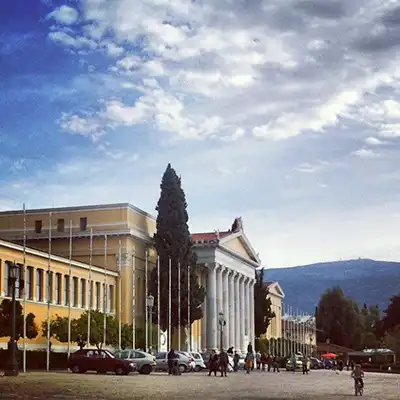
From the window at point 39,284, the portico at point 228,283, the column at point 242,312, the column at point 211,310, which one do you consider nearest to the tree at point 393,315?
the portico at point 228,283

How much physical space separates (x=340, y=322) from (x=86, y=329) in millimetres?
125444

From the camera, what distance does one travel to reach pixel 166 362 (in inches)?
2462

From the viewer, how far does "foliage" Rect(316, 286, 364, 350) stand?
18512 cm

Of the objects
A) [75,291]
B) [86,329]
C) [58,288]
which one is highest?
[58,288]

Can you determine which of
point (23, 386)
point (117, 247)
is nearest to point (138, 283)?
point (117, 247)

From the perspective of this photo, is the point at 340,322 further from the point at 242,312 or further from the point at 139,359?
the point at 139,359

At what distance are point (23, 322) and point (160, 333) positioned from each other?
85.2 feet

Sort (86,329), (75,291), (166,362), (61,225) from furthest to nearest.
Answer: (61,225) < (75,291) < (86,329) < (166,362)

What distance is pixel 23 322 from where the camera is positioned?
56.5 metres

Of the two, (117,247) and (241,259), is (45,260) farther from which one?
(241,259)

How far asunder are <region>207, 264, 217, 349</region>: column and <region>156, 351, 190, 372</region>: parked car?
34.2 meters

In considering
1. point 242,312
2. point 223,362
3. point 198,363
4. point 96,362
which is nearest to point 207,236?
point 242,312

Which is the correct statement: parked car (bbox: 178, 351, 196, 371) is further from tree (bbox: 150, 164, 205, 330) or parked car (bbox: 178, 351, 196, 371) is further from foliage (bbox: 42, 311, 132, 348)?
tree (bbox: 150, 164, 205, 330)

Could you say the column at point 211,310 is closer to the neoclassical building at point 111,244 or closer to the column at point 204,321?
the neoclassical building at point 111,244
